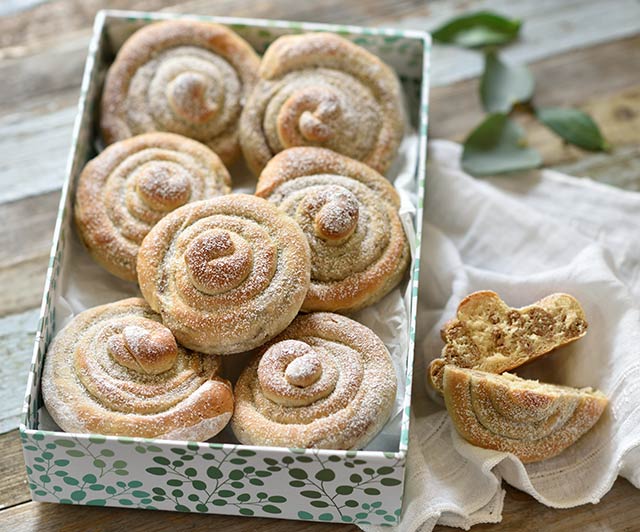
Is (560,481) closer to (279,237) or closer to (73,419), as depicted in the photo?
(279,237)

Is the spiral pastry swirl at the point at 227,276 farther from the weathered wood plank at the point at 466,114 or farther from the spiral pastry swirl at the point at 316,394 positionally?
the weathered wood plank at the point at 466,114

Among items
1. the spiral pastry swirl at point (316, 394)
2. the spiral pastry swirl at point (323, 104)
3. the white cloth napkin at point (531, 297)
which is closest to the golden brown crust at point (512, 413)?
the white cloth napkin at point (531, 297)

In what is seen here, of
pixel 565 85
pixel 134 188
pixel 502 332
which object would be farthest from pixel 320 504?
pixel 565 85

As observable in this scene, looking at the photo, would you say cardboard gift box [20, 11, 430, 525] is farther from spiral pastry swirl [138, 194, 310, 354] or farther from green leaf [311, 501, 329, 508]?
spiral pastry swirl [138, 194, 310, 354]

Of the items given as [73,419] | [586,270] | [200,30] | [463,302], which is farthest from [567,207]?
[73,419]

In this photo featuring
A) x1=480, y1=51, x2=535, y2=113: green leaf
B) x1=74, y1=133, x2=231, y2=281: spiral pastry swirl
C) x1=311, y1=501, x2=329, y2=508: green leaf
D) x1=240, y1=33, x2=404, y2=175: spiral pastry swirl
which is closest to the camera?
x1=311, y1=501, x2=329, y2=508: green leaf

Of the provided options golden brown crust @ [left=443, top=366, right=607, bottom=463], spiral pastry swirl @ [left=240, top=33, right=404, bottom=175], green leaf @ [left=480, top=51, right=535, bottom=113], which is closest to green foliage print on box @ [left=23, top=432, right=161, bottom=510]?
golden brown crust @ [left=443, top=366, right=607, bottom=463]
